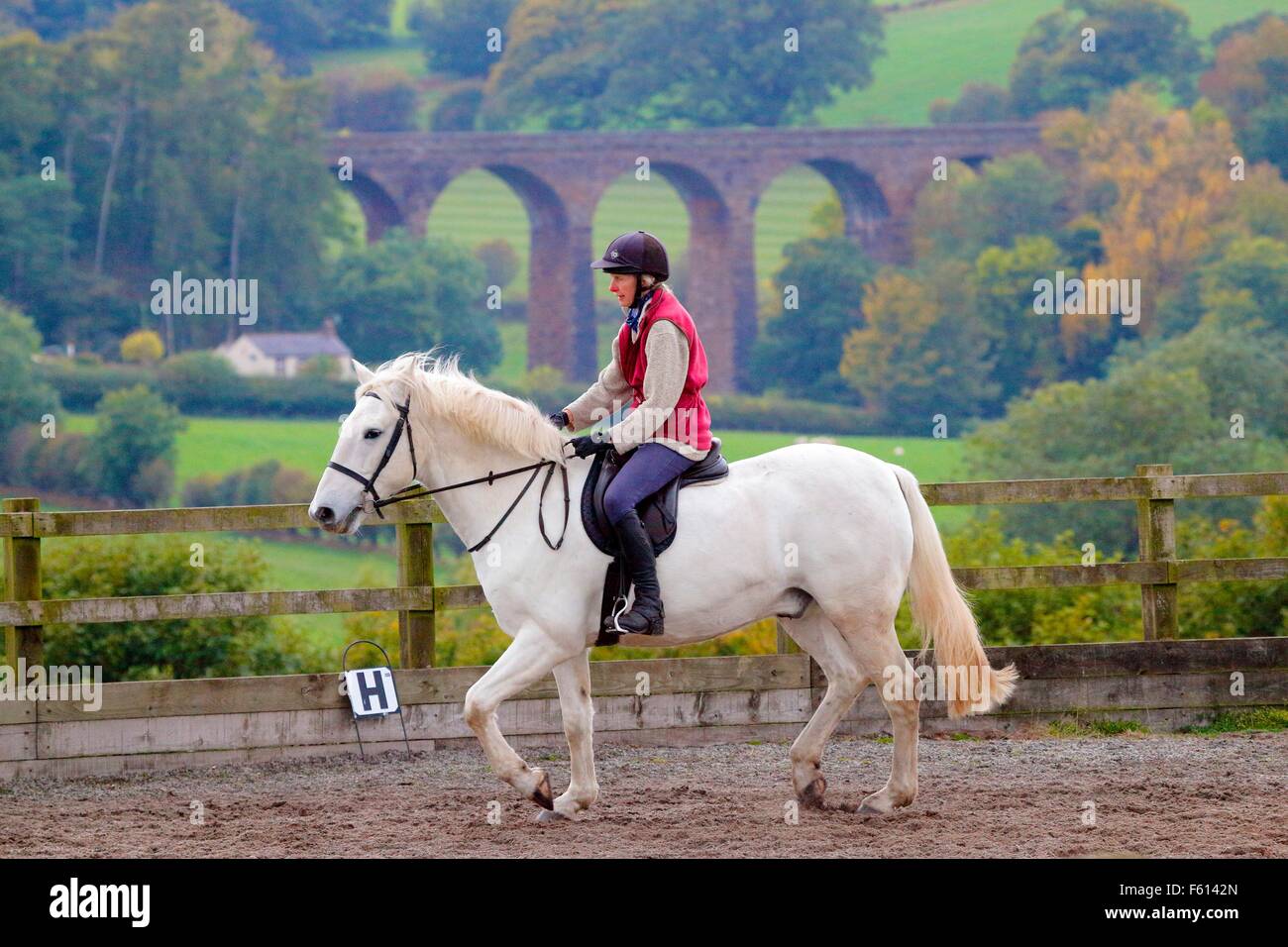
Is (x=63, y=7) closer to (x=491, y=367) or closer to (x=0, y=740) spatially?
(x=491, y=367)

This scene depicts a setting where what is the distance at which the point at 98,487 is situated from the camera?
61344 millimetres

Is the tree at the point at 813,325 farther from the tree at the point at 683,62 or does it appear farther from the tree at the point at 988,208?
the tree at the point at 683,62

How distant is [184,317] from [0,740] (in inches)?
2831

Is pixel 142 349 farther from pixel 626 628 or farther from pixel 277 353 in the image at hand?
pixel 626 628

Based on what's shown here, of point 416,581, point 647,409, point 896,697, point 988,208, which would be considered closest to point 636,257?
point 647,409

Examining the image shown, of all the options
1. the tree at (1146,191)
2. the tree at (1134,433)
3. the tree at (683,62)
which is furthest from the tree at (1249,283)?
the tree at (683,62)

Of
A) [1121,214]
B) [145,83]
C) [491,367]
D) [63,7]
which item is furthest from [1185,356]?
[63,7]

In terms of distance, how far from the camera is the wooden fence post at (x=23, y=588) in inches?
309

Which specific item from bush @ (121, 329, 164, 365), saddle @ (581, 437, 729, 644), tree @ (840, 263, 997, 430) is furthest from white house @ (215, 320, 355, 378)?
saddle @ (581, 437, 729, 644)

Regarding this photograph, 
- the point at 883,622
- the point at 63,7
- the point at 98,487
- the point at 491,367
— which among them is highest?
the point at 63,7

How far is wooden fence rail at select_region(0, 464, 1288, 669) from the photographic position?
791 cm

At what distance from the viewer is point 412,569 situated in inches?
327

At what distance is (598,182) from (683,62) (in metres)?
21.8

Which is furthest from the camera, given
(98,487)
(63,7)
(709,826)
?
(63,7)
